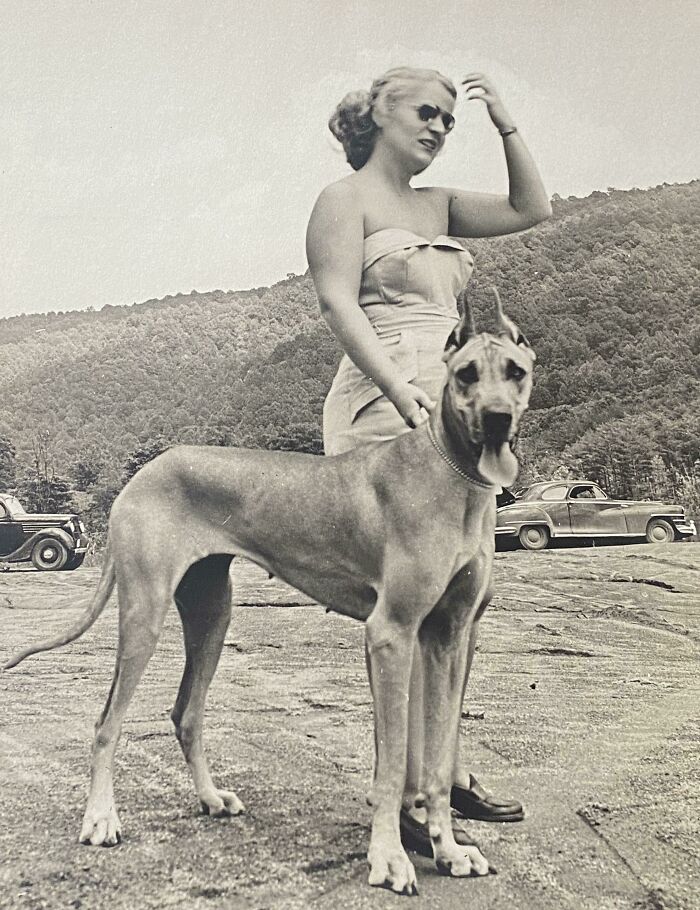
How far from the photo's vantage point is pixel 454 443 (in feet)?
5.31

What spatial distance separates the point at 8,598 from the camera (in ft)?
16.2

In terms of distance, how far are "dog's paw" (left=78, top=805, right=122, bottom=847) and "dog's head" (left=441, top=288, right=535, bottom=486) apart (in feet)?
3.23

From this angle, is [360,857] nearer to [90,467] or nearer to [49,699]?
[49,699]

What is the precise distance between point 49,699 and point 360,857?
5.75 ft

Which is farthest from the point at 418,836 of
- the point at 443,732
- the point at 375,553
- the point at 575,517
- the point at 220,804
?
the point at 575,517

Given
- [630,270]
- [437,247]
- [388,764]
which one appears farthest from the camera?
[630,270]

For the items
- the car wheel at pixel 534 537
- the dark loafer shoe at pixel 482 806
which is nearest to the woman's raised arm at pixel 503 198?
the dark loafer shoe at pixel 482 806

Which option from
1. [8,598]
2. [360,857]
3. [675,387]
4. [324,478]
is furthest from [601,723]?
[675,387]

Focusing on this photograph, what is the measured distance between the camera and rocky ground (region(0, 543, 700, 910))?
1.61 meters

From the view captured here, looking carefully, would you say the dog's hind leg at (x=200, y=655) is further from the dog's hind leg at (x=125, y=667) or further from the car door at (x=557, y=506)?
the car door at (x=557, y=506)

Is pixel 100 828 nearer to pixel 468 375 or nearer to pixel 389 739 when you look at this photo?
pixel 389 739

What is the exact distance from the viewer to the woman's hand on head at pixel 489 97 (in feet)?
6.40

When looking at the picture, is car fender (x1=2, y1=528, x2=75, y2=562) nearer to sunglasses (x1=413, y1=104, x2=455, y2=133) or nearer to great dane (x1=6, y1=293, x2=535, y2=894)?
great dane (x1=6, y1=293, x2=535, y2=894)

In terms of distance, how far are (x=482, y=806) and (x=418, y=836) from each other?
26 cm
